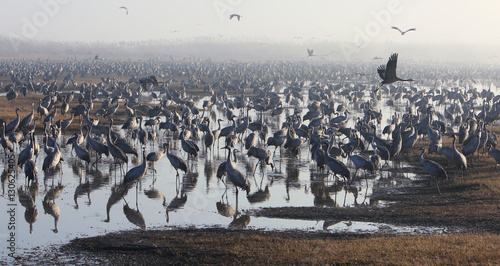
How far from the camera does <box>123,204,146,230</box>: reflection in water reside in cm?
1200

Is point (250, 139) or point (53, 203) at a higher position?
point (250, 139)

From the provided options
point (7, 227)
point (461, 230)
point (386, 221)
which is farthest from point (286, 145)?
point (7, 227)

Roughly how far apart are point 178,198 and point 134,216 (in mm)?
1832

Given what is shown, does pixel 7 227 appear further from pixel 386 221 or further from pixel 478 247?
pixel 478 247

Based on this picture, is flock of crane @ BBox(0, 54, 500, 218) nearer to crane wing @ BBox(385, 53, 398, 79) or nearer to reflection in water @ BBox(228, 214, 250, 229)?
crane wing @ BBox(385, 53, 398, 79)

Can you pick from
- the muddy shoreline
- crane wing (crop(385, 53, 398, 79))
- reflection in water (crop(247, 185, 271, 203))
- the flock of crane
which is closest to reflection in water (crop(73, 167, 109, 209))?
the flock of crane

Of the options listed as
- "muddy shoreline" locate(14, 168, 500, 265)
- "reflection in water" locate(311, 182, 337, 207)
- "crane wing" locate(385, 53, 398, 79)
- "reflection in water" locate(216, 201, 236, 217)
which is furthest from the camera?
"crane wing" locate(385, 53, 398, 79)

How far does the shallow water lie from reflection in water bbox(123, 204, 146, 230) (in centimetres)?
2

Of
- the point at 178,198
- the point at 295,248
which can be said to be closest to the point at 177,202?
the point at 178,198

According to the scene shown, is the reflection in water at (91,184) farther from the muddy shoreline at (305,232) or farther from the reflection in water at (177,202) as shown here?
the muddy shoreline at (305,232)

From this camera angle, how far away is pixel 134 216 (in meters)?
12.6

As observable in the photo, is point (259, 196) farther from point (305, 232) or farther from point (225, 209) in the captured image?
point (305, 232)

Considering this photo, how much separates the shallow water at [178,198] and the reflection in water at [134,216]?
0.07 ft

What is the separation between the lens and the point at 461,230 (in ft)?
36.8
